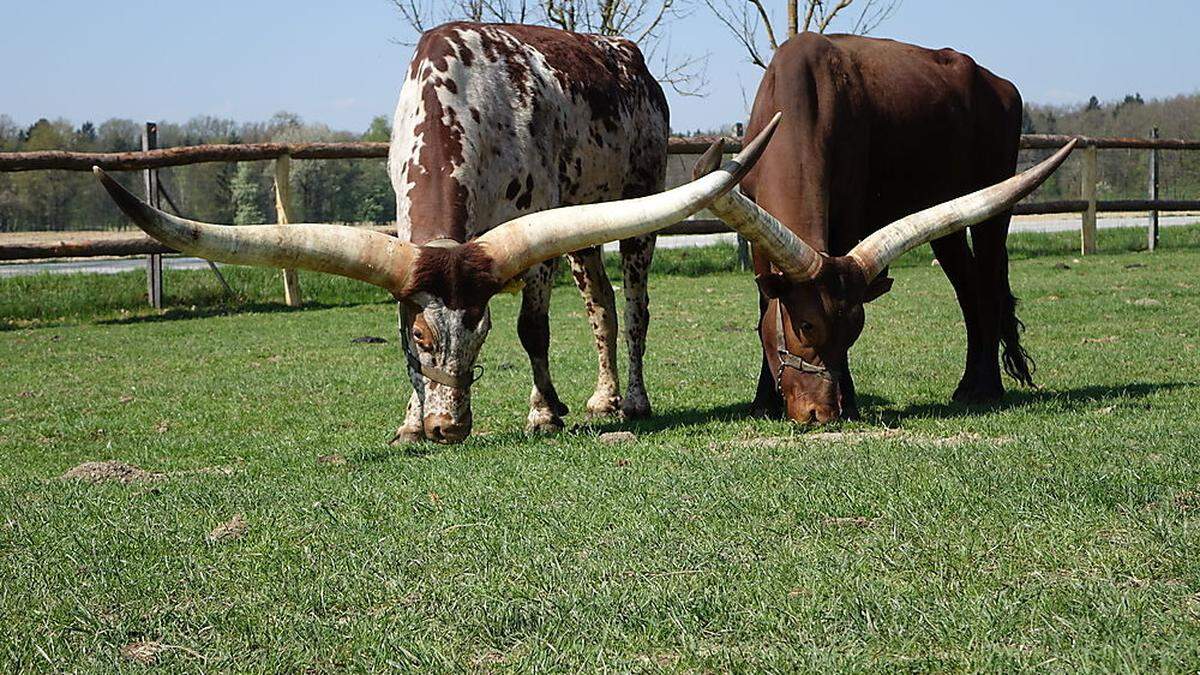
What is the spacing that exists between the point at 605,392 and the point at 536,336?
930mm

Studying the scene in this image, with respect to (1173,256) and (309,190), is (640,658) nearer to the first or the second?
(1173,256)

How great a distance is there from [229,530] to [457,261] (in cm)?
226

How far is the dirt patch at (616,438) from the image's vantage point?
23.6 feet

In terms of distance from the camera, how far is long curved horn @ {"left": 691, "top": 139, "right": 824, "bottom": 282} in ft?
23.0

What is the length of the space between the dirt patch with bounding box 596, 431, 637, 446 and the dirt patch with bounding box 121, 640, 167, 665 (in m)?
3.49

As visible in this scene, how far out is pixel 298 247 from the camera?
22.2ft

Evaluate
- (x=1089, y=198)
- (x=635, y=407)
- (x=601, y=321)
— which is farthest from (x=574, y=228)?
(x=1089, y=198)

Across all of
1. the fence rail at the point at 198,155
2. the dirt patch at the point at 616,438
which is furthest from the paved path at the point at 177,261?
the dirt patch at the point at 616,438

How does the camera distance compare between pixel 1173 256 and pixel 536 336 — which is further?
pixel 1173 256

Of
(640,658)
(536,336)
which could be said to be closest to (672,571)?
Result: (640,658)

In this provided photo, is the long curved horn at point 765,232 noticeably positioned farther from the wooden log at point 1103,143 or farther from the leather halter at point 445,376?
the wooden log at point 1103,143

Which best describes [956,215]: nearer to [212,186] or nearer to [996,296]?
[996,296]

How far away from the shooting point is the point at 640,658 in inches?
143

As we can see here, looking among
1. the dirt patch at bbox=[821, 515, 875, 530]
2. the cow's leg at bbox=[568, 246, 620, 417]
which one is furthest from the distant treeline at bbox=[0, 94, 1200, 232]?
the dirt patch at bbox=[821, 515, 875, 530]
